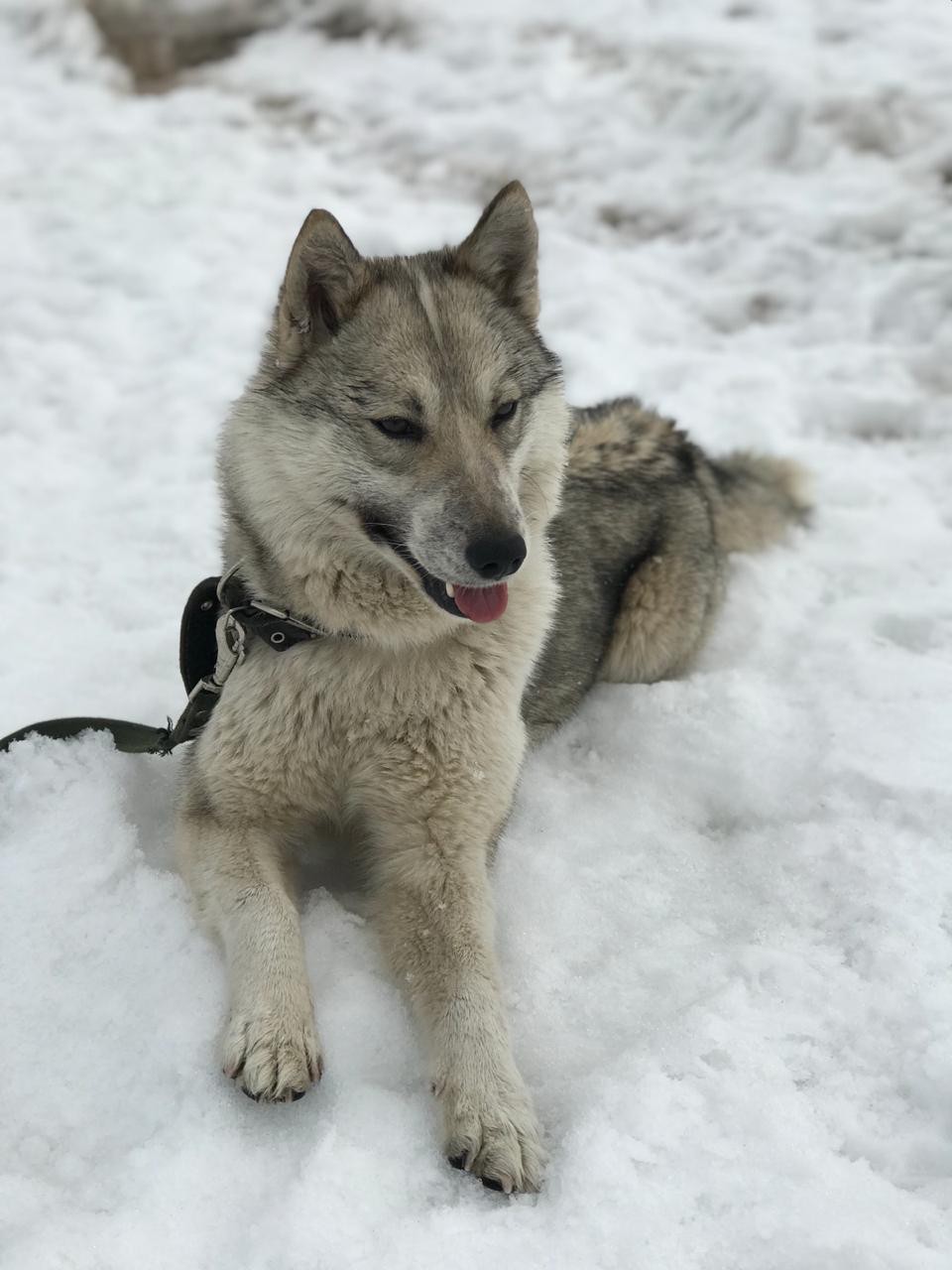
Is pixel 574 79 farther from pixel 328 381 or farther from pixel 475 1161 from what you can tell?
pixel 475 1161

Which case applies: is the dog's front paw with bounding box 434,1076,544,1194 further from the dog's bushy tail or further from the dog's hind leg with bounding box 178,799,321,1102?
the dog's bushy tail

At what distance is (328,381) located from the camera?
2.70m

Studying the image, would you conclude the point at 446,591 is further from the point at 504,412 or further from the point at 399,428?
the point at 504,412

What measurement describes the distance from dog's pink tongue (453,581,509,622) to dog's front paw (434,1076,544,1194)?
1.08 metres

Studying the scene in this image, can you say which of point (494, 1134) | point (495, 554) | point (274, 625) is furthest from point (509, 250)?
point (494, 1134)

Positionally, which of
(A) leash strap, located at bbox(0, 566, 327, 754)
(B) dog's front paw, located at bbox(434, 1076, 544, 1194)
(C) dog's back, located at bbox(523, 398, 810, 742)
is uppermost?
(A) leash strap, located at bbox(0, 566, 327, 754)

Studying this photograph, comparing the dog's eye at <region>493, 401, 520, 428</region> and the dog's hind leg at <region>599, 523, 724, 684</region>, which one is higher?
the dog's eye at <region>493, 401, 520, 428</region>

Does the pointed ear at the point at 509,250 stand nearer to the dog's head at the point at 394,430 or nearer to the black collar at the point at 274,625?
the dog's head at the point at 394,430

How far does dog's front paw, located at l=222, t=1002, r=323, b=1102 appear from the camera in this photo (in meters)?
2.21

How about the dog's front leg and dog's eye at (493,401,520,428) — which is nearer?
the dog's front leg

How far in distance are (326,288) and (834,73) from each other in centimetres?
696

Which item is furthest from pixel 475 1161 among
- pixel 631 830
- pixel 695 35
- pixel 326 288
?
pixel 695 35

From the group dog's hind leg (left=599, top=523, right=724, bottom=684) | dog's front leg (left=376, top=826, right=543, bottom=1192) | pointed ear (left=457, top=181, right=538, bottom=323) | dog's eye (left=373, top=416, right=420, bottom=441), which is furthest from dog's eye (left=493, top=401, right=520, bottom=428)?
dog's hind leg (left=599, top=523, right=724, bottom=684)

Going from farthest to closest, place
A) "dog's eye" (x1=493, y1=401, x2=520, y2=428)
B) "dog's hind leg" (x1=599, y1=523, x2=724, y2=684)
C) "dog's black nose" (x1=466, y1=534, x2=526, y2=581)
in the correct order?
1. "dog's hind leg" (x1=599, y1=523, x2=724, y2=684)
2. "dog's eye" (x1=493, y1=401, x2=520, y2=428)
3. "dog's black nose" (x1=466, y1=534, x2=526, y2=581)
